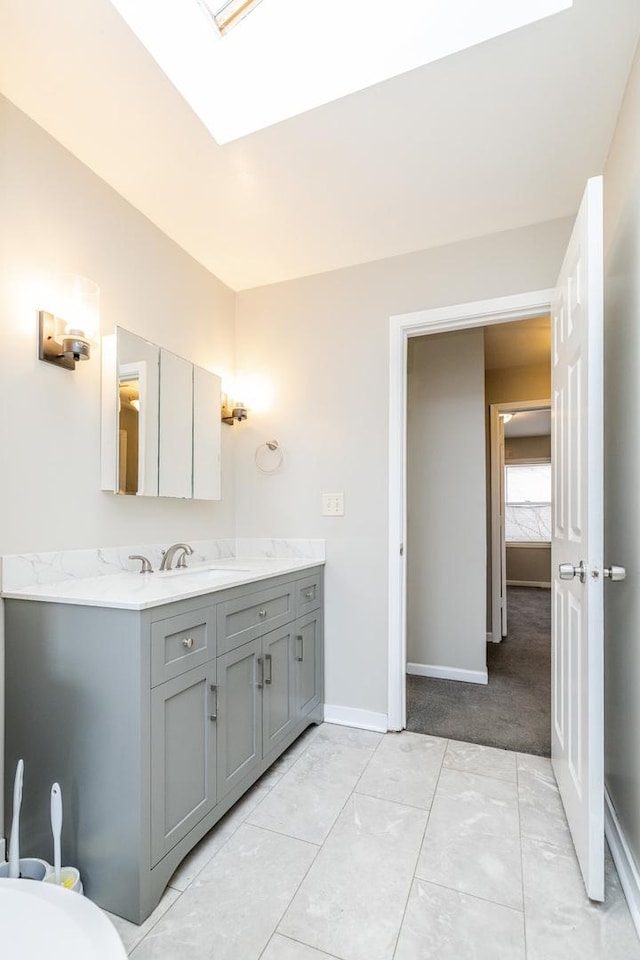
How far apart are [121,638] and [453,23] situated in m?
1.98

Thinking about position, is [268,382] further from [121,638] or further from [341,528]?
[121,638]

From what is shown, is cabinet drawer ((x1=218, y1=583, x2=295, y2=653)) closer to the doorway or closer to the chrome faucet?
the chrome faucet

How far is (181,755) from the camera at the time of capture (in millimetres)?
1458

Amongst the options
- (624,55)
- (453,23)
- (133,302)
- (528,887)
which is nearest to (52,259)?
(133,302)

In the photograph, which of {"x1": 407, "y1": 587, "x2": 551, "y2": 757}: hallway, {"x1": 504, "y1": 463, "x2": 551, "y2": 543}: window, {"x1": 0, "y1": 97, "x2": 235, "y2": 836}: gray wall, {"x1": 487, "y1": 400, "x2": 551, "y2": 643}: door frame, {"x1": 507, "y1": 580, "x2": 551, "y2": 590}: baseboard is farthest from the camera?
{"x1": 504, "y1": 463, "x2": 551, "y2": 543}: window

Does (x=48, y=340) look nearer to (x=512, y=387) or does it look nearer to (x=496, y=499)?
(x=496, y=499)

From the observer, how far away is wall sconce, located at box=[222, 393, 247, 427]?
270 centimetres

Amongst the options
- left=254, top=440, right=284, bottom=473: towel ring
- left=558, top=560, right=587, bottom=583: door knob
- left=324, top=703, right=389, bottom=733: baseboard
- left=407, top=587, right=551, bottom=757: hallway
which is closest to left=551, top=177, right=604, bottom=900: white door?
left=558, top=560, right=587, bottom=583: door knob

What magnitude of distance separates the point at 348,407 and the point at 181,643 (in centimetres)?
152

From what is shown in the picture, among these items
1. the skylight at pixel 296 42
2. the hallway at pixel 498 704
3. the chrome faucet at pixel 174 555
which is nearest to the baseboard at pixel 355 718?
the hallway at pixel 498 704

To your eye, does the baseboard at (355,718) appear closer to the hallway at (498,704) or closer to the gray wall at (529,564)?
the hallway at (498,704)

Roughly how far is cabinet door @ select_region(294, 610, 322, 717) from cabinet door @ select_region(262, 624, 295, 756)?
7cm

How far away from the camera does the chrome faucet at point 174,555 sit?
2.13 m

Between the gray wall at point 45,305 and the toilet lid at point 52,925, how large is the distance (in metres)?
0.84
